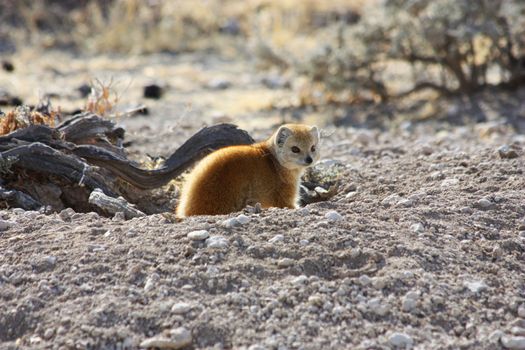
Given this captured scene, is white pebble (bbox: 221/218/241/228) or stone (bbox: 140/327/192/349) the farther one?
white pebble (bbox: 221/218/241/228)

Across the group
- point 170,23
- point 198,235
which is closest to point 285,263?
point 198,235

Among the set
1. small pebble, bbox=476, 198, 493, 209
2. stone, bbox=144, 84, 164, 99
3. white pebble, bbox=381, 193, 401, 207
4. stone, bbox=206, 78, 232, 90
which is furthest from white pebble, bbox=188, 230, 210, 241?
stone, bbox=206, 78, 232, 90

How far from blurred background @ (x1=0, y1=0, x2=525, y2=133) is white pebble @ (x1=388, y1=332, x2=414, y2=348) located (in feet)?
19.7

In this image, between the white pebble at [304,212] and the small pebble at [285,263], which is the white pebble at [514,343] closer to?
the small pebble at [285,263]

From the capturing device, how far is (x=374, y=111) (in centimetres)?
1225

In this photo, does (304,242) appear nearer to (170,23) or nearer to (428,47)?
(428,47)

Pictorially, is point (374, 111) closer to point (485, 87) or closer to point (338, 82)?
point (338, 82)

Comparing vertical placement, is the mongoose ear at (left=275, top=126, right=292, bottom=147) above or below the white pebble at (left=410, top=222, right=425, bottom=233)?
above

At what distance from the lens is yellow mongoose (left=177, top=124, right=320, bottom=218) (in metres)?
6.04

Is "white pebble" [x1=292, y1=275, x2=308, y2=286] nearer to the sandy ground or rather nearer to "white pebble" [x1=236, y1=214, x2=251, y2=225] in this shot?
the sandy ground

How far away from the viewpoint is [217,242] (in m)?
4.82

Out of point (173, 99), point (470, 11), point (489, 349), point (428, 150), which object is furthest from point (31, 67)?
point (489, 349)

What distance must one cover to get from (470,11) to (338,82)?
6.39 feet

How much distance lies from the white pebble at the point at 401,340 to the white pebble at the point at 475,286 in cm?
62
